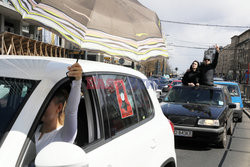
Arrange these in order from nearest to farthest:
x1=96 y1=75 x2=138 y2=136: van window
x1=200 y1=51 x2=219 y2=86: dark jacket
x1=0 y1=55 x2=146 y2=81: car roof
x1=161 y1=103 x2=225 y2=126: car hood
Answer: x1=0 y1=55 x2=146 y2=81: car roof → x1=96 y1=75 x2=138 y2=136: van window → x1=161 y1=103 x2=225 y2=126: car hood → x1=200 y1=51 x2=219 y2=86: dark jacket

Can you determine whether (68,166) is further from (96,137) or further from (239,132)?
(239,132)

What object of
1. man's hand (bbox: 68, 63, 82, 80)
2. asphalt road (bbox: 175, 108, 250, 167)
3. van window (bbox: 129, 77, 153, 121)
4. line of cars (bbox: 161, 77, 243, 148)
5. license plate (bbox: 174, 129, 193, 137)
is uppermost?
man's hand (bbox: 68, 63, 82, 80)

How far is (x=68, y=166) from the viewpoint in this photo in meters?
1.31

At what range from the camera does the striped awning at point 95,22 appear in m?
2.66

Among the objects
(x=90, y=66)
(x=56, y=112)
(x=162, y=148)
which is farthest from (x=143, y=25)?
(x=56, y=112)

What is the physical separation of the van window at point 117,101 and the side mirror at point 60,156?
2.62 feet

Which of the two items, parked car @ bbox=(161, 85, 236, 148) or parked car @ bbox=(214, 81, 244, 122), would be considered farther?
→ parked car @ bbox=(214, 81, 244, 122)

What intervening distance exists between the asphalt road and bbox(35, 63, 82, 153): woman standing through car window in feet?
13.1

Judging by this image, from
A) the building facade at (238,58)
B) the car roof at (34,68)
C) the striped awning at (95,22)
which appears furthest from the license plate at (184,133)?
the building facade at (238,58)

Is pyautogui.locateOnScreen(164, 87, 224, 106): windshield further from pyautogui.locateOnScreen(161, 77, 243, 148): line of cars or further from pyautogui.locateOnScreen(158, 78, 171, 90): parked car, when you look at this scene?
pyautogui.locateOnScreen(158, 78, 171, 90): parked car

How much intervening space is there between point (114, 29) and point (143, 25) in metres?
0.42

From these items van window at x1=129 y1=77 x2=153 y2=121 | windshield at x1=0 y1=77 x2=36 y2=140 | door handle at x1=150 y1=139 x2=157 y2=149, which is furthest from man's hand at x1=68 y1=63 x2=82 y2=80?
door handle at x1=150 y1=139 x2=157 y2=149

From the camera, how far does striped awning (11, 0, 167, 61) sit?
2658 millimetres

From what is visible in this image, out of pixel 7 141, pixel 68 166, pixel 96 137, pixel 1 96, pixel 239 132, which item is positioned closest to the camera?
pixel 68 166
